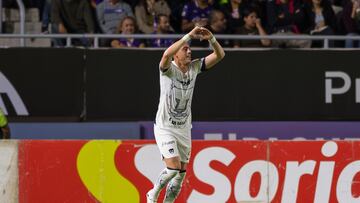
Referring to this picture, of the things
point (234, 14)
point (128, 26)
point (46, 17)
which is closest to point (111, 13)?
point (128, 26)

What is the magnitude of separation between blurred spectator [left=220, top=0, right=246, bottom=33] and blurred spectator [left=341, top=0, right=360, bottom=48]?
179cm

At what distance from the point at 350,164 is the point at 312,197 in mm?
711

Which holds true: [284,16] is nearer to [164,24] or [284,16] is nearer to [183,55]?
[164,24]

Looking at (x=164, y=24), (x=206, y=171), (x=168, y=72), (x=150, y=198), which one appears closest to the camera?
(x=168, y=72)

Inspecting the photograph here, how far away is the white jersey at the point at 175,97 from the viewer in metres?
12.8

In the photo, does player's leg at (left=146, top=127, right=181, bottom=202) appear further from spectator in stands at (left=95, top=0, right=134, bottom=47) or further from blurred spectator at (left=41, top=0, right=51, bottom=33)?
blurred spectator at (left=41, top=0, right=51, bottom=33)

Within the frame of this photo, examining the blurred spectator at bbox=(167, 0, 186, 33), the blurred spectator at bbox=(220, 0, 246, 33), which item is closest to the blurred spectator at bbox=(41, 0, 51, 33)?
the blurred spectator at bbox=(167, 0, 186, 33)

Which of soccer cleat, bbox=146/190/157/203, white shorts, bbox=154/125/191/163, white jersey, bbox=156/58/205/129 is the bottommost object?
soccer cleat, bbox=146/190/157/203

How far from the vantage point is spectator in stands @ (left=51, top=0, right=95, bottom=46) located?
17562 millimetres

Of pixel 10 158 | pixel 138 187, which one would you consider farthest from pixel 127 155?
pixel 10 158

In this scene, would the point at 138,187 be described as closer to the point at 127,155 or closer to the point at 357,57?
the point at 127,155

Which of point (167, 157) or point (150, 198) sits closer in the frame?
point (167, 157)

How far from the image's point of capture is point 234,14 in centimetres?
1803

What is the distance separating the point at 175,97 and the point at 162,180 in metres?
1.06
